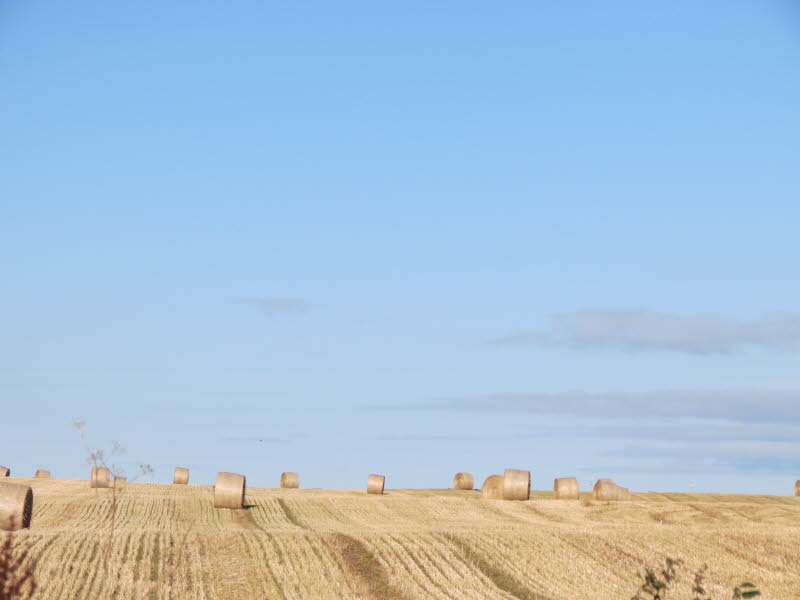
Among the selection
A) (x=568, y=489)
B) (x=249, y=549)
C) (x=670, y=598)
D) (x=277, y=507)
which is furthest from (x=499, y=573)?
(x=568, y=489)

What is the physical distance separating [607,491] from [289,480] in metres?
16.7

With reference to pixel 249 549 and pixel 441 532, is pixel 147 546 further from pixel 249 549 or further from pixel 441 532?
pixel 441 532

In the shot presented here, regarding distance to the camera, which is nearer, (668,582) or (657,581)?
(657,581)

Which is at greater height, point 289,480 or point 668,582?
point 289,480

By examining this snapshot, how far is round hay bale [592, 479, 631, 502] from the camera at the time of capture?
47312 mm

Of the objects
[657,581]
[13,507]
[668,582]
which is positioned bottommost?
[668,582]

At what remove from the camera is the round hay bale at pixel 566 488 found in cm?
4731

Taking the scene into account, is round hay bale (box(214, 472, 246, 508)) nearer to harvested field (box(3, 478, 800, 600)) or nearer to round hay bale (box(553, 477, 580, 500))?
harvested field (box(3, 478, 800, 600))

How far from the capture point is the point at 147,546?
86.0ft

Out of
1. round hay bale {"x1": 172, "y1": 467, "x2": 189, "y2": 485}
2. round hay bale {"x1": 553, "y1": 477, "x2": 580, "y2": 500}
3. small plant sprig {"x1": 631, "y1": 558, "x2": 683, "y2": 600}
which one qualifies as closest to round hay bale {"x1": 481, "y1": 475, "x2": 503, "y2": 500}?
round hay bale {"x1": 553, "y1": 477, "x2": 580, "y2": 500}

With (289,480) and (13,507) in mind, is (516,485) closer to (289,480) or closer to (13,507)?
(289,480)

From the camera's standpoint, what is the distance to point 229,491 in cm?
3903

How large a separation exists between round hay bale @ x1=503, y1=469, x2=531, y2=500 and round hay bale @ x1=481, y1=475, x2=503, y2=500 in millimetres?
720

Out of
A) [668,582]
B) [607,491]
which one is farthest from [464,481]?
[668,582]
